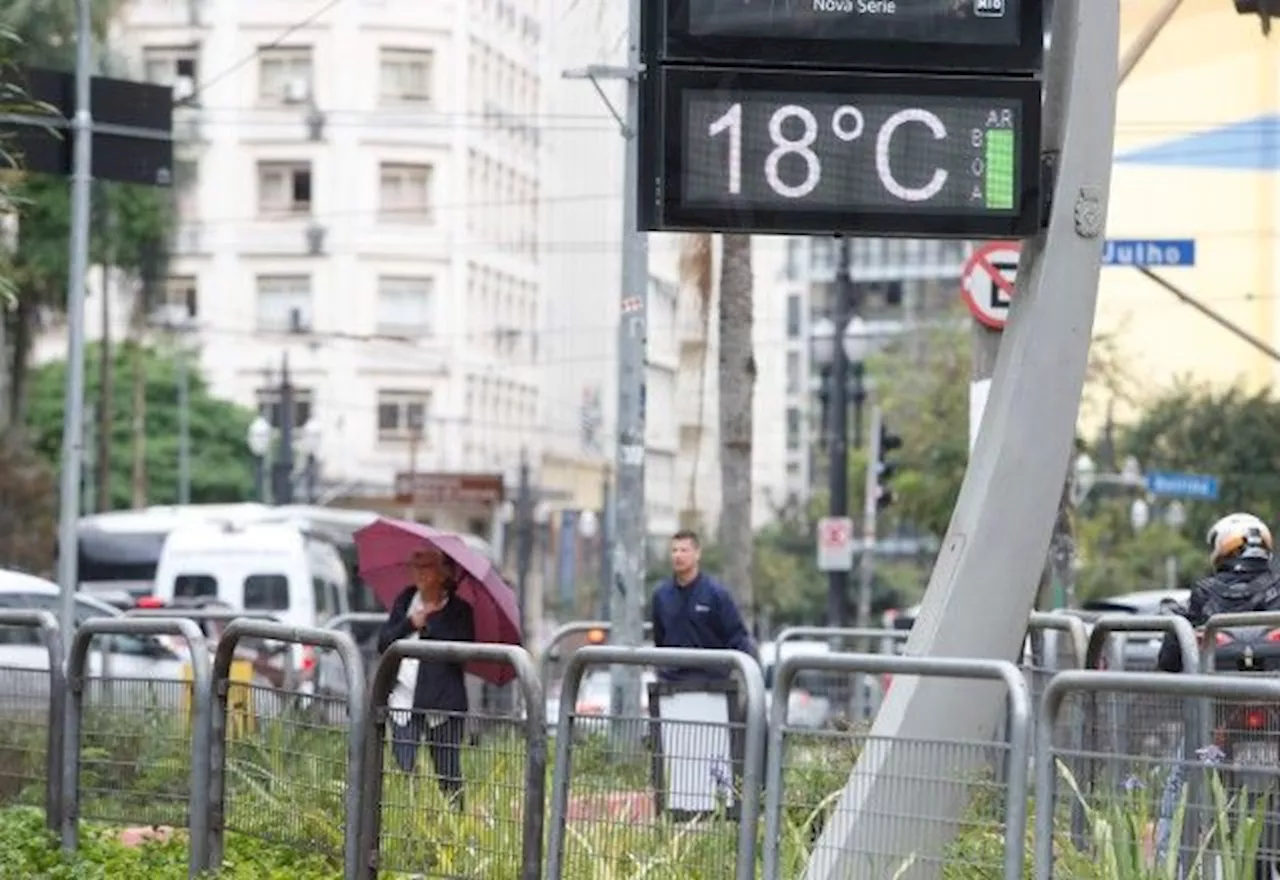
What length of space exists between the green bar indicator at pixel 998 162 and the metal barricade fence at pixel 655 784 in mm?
1715

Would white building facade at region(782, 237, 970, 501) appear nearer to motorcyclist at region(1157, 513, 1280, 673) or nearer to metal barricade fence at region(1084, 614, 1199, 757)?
motorcyclist at region(1157, 513, 1280, 673)

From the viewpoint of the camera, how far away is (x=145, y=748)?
1330cm

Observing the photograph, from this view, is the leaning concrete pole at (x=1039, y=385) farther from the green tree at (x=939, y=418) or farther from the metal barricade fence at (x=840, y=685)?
the green tree at (x=939, y=418)

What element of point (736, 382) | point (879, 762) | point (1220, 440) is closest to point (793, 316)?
point (1220, 440)

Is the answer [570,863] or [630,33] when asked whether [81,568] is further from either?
[570,863]

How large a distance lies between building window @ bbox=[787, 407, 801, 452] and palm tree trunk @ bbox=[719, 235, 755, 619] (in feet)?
359

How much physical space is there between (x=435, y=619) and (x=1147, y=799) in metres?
7.12

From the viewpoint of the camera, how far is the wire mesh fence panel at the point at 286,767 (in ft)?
38.4

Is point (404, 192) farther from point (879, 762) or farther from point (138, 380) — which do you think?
point (879, 762)

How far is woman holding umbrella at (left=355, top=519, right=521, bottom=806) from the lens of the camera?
1120 centimetres

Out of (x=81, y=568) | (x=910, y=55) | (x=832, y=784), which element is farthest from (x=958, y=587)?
(x=81, y=568)

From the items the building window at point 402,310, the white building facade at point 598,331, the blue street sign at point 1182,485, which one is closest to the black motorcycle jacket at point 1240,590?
the blue street sign at point 1182,485

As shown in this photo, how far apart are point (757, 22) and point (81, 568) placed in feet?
124

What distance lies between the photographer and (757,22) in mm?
10609
